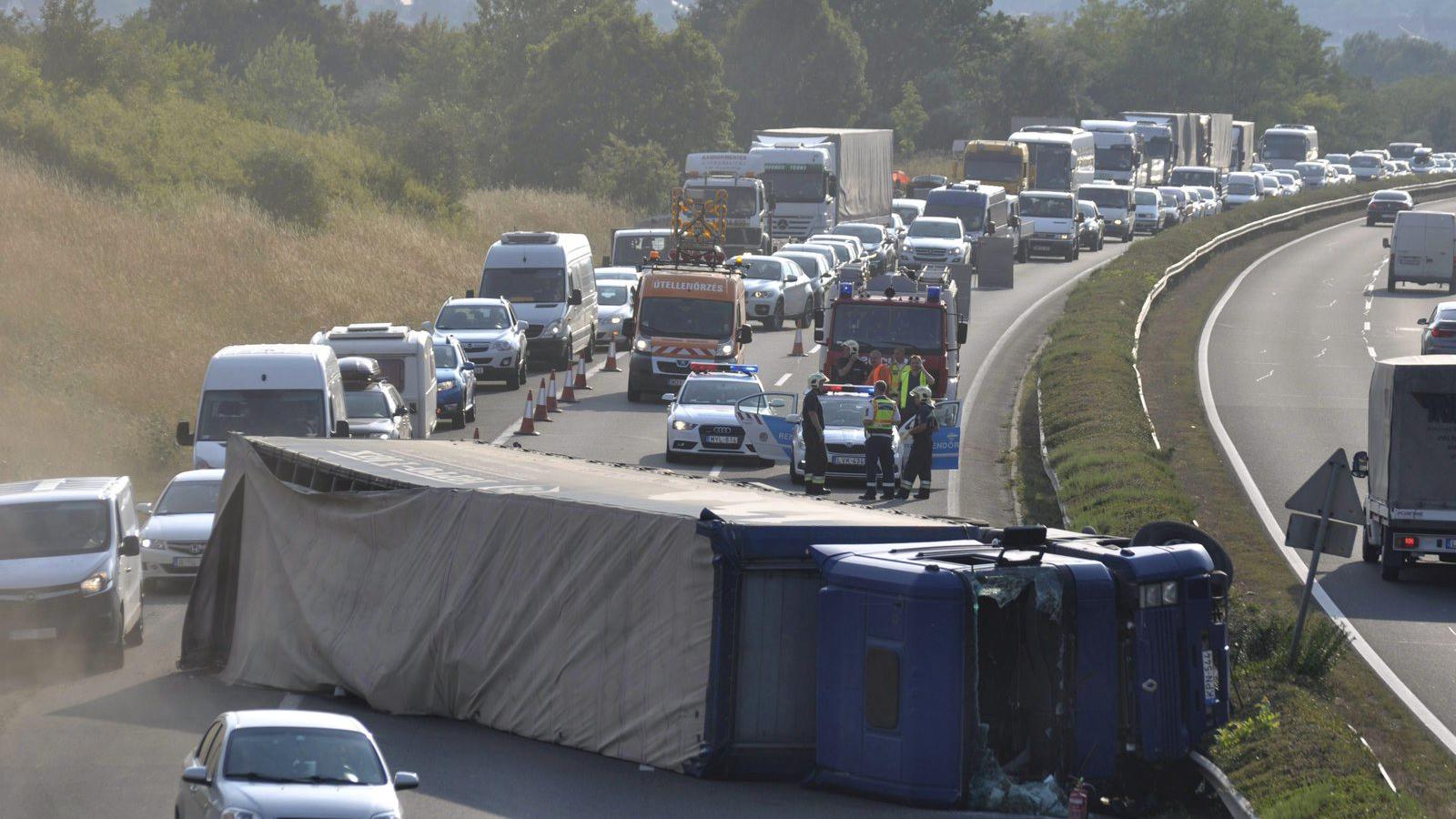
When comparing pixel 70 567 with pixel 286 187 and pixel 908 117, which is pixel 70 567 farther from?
pixel 908 117

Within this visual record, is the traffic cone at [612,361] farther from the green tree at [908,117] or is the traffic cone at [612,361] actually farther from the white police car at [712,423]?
the green tree at [908,117]

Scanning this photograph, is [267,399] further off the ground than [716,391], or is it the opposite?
[267,399]

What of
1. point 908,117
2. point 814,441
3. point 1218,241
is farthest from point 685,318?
point 908,117

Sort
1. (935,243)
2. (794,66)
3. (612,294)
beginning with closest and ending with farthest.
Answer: (612,294)
(935,243)
(794,66)

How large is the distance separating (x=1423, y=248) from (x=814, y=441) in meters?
35.5

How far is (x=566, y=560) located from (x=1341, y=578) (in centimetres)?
1095

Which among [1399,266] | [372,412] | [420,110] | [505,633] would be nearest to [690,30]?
[420,110]

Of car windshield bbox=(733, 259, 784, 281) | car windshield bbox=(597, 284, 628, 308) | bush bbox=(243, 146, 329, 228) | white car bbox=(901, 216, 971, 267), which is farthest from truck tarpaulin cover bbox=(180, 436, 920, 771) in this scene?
white car bbox=(901, 216, 971, 267)

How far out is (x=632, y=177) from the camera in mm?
71812

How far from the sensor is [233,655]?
17016 mm

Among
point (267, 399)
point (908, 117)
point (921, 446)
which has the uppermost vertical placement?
point (908, 117)

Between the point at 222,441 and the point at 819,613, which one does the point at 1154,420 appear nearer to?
the point at 222,441

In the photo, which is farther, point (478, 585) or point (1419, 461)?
point (1419, 461)

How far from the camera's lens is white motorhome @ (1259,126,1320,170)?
10831 cm
